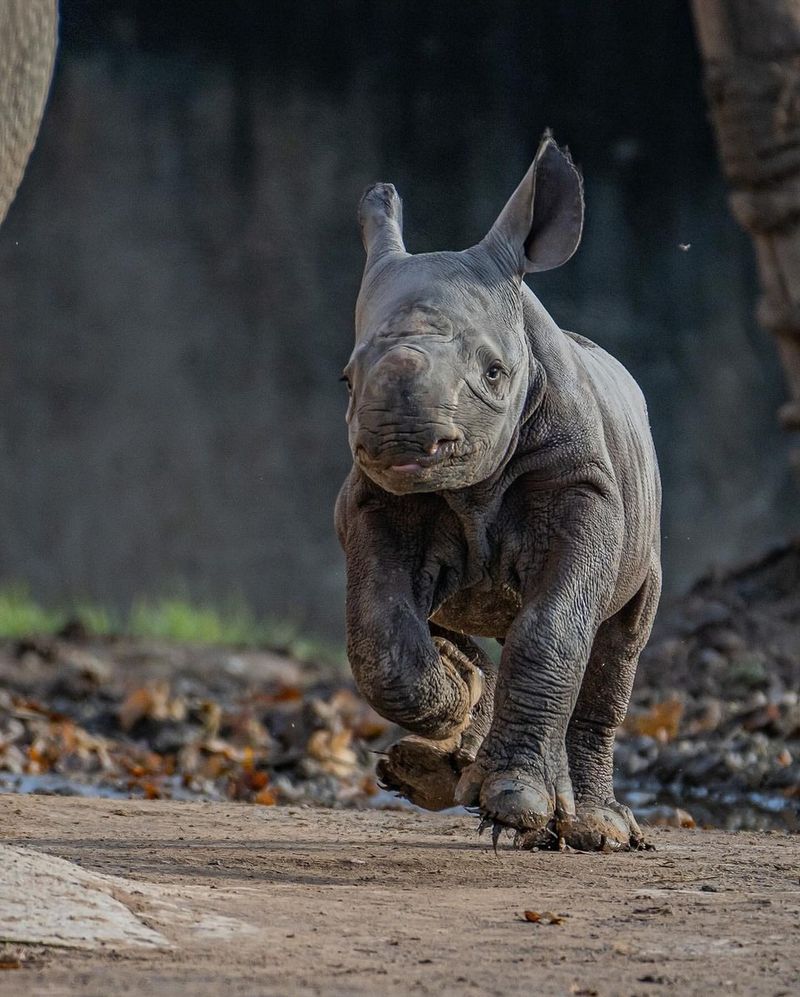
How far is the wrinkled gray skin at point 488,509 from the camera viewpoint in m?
4.44

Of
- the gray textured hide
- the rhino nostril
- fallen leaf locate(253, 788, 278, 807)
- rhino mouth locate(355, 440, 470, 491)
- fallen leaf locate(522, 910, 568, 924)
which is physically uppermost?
the gray textured hide

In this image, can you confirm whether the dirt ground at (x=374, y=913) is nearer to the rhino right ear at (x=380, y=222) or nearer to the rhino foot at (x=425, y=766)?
the rhino foot at (x=425, y=766)

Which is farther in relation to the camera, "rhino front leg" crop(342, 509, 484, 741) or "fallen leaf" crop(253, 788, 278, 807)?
"fallen leaf" crop(253, 788, 278, 807)

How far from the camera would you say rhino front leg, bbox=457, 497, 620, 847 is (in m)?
4.49

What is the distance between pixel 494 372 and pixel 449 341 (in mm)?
219

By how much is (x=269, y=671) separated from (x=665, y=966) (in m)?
7.53

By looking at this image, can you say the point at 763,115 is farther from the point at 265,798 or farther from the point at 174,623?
the point at 265,798

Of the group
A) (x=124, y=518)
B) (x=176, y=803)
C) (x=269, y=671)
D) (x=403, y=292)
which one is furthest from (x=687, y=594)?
(x=403, y=292)

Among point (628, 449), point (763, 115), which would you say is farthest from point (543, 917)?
point (763, 115)

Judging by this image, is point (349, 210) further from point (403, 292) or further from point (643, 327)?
point (403, 292)

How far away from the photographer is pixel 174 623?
450 inches

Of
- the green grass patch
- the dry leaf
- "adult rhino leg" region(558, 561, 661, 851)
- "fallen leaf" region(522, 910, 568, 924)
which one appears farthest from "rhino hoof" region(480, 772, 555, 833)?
the green grass patch

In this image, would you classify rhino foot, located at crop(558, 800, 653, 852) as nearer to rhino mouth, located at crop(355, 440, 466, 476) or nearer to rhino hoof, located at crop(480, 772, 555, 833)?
rhino hoof, located at crop(480, 772, 555, 833)

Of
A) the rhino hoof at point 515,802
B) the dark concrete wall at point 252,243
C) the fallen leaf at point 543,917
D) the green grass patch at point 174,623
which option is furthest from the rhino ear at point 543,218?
the dark concrete wall at point 252,243
